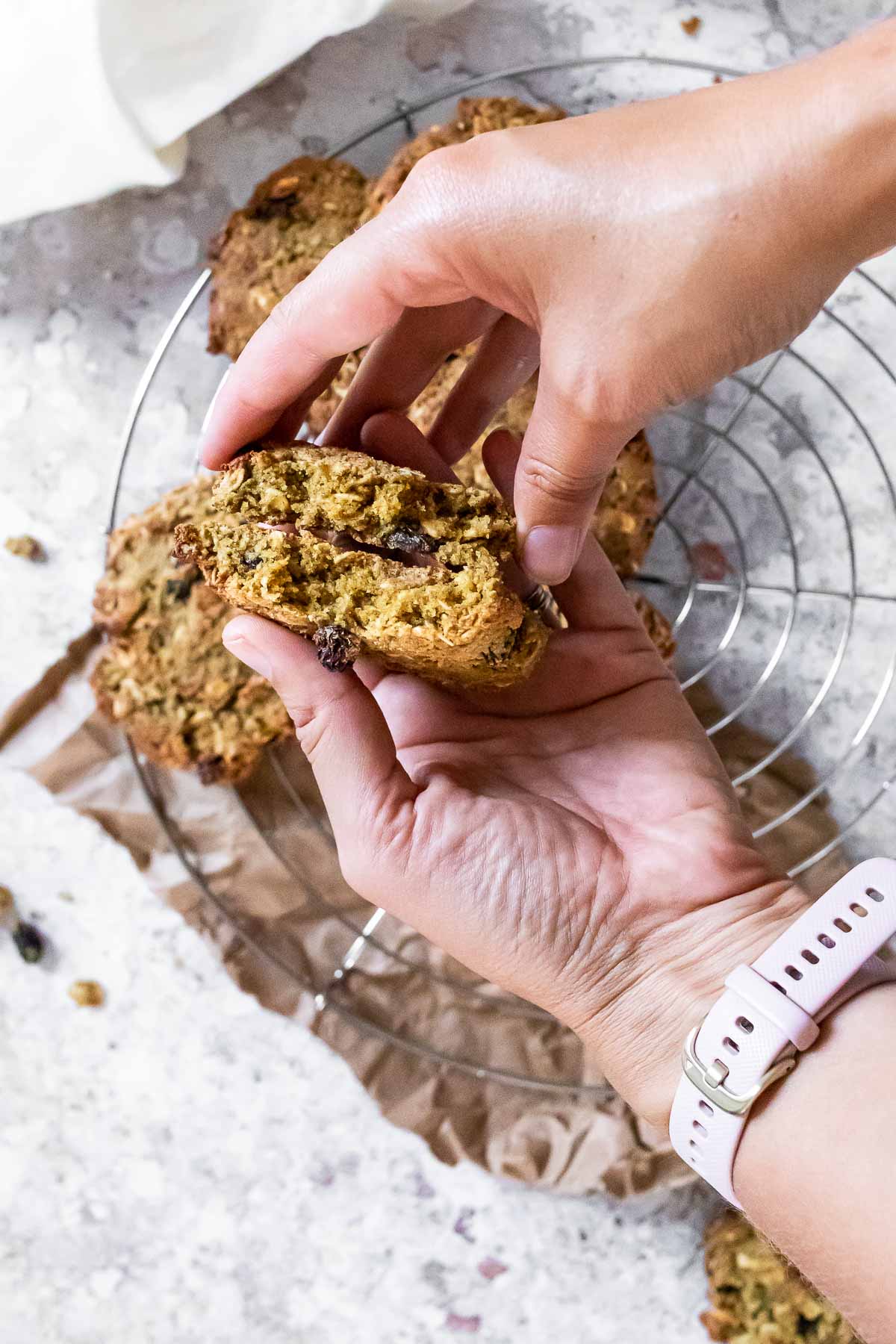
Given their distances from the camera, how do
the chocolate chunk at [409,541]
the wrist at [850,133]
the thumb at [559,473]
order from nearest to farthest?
the wrist at [850,133]
the thumb at [559,473]
the chocolate chunk at [409,541]

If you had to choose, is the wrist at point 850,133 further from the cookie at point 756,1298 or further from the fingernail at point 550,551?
the cookie at point 756,1298

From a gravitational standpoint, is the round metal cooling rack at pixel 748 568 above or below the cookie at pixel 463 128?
below

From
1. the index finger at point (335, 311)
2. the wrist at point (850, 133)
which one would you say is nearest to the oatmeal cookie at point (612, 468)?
the index finger at point (335, 311)

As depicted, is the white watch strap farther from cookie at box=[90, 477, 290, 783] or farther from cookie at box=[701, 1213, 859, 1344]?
cookie at box=[90, 477, 290, 783]

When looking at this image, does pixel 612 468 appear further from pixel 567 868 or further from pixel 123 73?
pixel 123 73

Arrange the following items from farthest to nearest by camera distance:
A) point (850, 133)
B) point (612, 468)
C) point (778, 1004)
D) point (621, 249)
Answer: point (612, 468)
point (778, 1004)
point (621, 249)
point (850, 133)

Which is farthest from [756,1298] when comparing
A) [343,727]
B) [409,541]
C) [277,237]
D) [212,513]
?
[277,237]
